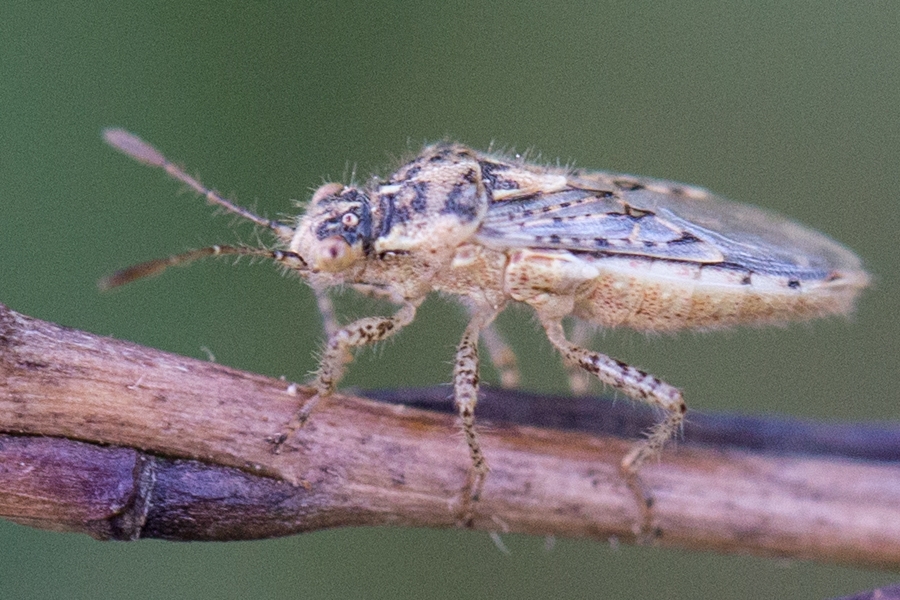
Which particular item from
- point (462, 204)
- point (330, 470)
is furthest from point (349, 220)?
→ point (330, 470)

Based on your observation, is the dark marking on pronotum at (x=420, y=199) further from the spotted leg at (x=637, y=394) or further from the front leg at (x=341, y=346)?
the spotted leg at (x=637, y=394)

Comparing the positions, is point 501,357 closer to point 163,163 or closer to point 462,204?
point 462,204

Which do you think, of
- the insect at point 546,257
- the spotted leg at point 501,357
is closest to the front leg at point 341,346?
the insect at point 546,257

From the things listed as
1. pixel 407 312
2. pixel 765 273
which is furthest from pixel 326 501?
pixel 765 273

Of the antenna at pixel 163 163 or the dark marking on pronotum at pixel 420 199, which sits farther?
the dark marking on pronotum at pixel 420 199

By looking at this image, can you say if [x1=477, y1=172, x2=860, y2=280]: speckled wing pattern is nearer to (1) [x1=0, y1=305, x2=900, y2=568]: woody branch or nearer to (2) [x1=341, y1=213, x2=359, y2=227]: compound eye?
(2) [x1=341, y1=213, x2=359, y2=227]: compound eye

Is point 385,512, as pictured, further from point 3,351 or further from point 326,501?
point 3,351
